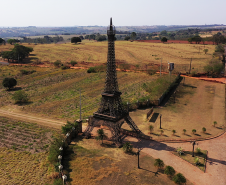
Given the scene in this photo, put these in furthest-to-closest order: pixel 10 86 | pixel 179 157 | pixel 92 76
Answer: pixel 92 76
pixel 10 86
pixel 179 157

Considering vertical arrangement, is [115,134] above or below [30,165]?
above

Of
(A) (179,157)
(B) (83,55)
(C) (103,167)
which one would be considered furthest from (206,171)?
(B) (83,55)

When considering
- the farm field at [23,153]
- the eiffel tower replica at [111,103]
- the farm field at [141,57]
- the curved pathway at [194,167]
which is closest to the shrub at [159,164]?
the curved pathway at [194,167]

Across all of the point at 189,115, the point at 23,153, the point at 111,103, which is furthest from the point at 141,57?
the point at 23,153

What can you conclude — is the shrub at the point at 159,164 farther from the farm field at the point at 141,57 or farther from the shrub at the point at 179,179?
the farm field at the point at 141,57

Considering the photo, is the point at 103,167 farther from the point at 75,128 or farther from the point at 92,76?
the point at 92,76

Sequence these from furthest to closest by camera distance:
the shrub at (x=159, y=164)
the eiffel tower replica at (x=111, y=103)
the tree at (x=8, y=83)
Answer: the tree at (x=8, y=83)
the eiffel tower replica at (x=111, y=103)
the shrub at (x=159, y=164)
